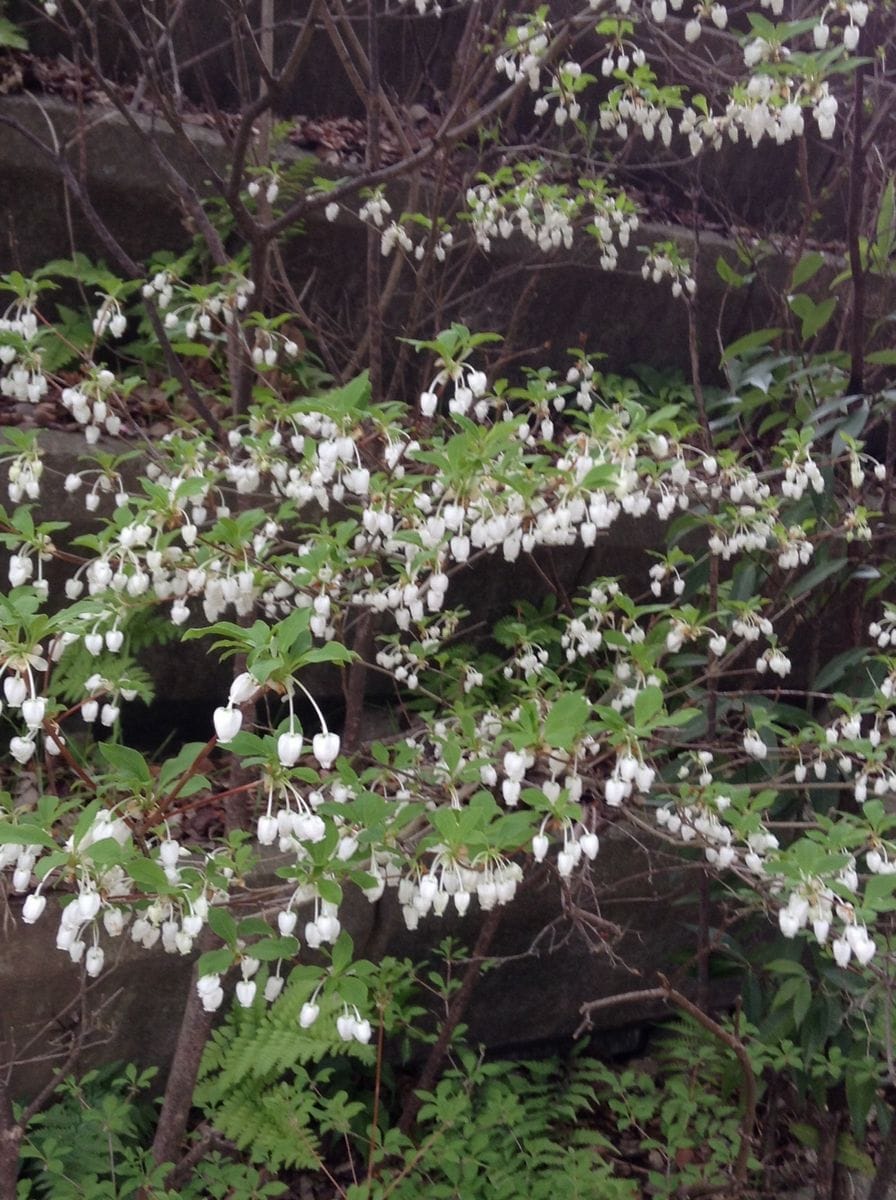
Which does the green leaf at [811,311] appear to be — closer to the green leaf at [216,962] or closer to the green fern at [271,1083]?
the green fern at [271,1083]

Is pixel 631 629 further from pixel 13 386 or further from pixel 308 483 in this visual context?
pixel 13 386

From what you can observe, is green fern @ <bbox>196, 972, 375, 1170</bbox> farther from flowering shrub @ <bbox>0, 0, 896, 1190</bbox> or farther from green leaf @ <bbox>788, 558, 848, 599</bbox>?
green leaf @ <bbox>788, 558, 848, 599</bbox>

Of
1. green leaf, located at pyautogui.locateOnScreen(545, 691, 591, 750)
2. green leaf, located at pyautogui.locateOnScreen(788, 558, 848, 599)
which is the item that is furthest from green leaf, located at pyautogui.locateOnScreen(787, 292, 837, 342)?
green leaf, located at pyautogui.locateOnScreen(545, 691, 591, 750)

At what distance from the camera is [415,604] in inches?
82.2

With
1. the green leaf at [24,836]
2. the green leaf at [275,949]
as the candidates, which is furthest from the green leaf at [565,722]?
the green leaf at [24,836]

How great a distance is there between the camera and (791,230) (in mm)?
5469

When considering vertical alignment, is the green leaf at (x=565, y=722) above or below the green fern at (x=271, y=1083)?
above

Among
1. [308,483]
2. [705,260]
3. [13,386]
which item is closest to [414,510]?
[308,483]

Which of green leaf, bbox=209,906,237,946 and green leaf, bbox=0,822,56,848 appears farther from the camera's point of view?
green leaf, bbox=209,906,237,946

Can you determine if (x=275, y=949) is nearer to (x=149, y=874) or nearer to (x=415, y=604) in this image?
(x=149, y=874)

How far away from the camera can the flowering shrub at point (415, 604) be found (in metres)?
1.44

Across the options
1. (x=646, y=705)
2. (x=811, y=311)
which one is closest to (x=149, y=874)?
(x=646, y=705)

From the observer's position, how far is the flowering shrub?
4.74ft

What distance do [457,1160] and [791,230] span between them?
5356 millimetres
